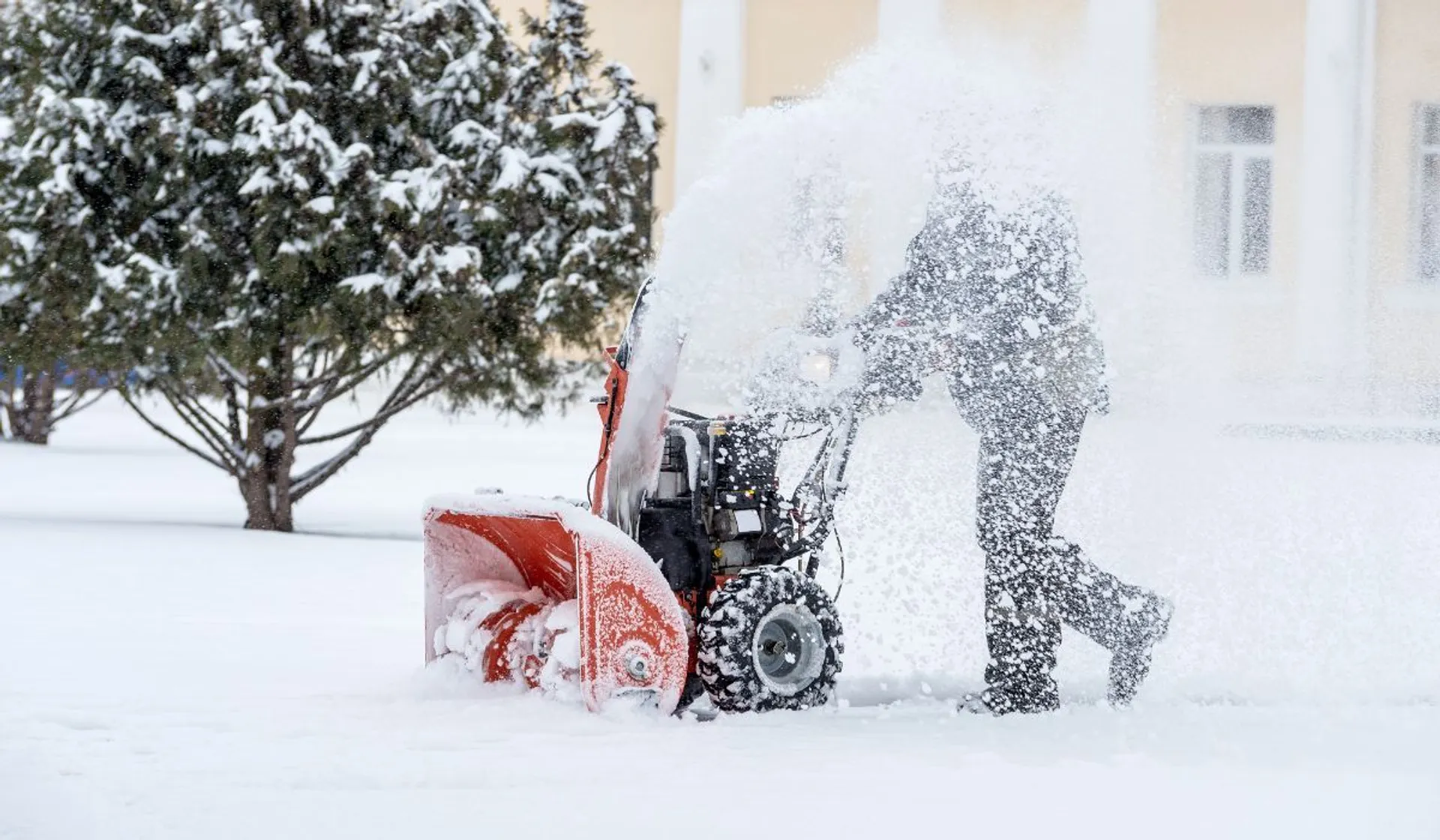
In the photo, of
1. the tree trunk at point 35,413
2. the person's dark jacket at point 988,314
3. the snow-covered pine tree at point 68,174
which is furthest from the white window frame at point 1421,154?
the person's dark jacket at point 988,314

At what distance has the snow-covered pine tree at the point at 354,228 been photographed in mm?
10203

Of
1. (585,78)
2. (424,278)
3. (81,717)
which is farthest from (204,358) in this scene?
(81,717)

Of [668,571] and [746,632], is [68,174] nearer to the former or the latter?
Result: [668,571]

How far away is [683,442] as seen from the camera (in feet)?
17.6

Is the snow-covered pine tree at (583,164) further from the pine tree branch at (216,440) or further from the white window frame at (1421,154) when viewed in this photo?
the white window frame at (1421,154)

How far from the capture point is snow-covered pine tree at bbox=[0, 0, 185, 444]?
33.3ft

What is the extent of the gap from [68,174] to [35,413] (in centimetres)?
885

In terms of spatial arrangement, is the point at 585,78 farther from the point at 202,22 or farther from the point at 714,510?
the point at 714,510

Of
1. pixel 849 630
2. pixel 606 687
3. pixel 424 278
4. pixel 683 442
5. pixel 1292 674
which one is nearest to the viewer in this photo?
pixel 606 687

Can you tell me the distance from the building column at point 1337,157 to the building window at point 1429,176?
542 mm

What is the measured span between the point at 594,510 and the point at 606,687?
539 mm

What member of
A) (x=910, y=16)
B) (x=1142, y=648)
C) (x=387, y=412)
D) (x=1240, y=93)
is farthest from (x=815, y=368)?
(x=1240, y=93)

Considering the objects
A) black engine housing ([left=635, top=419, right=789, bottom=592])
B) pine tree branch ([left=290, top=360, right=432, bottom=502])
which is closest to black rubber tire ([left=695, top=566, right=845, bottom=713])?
black engine housing ([left=635, top=419, right=789, bottom=592])

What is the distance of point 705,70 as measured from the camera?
65.4 feet
